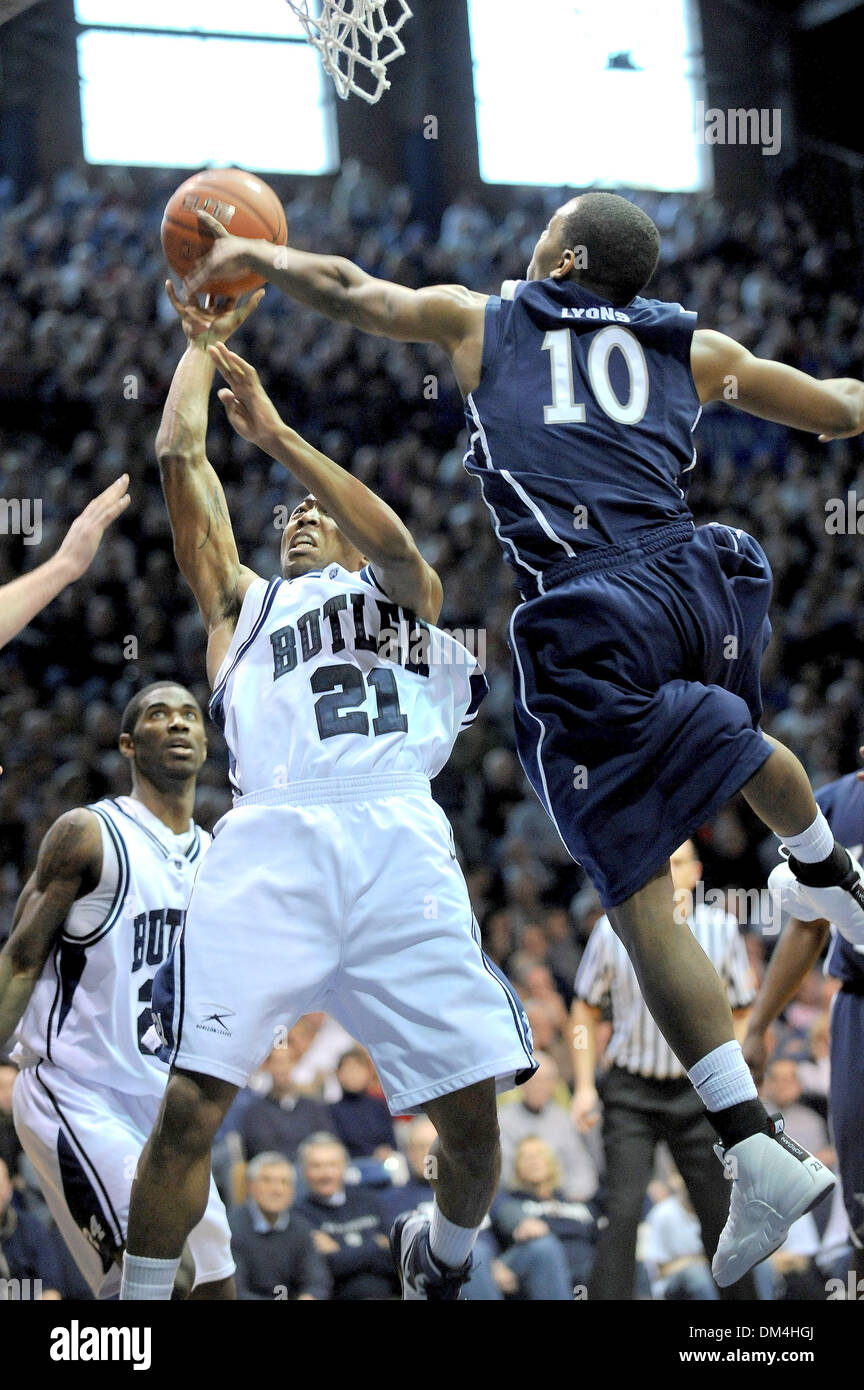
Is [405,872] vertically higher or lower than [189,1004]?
higher

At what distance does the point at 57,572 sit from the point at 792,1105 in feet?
13.4

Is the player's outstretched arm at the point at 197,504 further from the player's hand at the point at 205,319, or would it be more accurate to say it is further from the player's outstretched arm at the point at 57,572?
the player's outstretched arm at the point at 57,572

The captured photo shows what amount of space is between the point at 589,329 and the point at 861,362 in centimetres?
790

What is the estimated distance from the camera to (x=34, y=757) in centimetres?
806

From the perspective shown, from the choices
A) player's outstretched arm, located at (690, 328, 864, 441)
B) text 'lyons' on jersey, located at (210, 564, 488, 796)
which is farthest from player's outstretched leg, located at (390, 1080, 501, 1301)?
player's outstretched arm, located at (690, 328, 864, 441)

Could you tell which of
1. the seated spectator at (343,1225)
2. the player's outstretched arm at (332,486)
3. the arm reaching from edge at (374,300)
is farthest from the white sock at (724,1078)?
the seated spectator at (343,1225)

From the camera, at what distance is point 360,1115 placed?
6.25 meters

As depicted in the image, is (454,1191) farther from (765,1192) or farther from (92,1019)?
(92,1019)

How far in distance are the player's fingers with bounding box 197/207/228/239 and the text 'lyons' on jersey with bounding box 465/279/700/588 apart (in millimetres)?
812

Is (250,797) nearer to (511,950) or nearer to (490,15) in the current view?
(511,950)

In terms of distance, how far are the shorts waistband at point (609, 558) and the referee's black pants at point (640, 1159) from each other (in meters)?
2.74

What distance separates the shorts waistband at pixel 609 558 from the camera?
12.0 feet

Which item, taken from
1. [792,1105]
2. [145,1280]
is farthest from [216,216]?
[792,1105]

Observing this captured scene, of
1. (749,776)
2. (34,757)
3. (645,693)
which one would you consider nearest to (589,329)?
(645,693)
